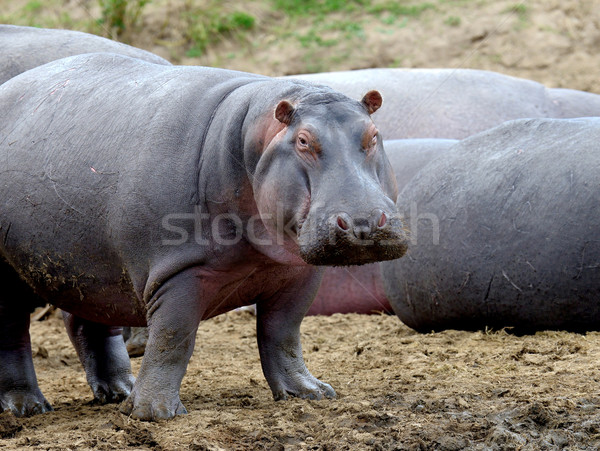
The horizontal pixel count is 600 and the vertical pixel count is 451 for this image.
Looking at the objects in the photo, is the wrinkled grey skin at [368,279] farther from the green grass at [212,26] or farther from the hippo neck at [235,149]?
the green grass at [212,26]

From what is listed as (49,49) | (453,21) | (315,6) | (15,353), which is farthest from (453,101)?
(15,353)

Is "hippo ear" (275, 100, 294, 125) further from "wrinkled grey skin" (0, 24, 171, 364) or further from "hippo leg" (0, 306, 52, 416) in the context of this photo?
"wrinkled grey skin" (0, 24, 171, 364)

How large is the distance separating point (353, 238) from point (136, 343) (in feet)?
10.3

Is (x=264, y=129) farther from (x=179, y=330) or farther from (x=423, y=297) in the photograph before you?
(x=423, y=297)

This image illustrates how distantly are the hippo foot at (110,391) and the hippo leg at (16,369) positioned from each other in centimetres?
27

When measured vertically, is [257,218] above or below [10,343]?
above

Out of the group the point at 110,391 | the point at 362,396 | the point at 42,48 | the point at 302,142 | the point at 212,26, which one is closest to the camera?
the point at 302,142

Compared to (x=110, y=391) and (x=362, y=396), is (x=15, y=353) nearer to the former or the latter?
(x=110, y=391)

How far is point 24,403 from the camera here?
182 inches

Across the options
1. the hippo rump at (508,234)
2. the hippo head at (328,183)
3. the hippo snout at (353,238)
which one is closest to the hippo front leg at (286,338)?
the hippo head at (328,183)

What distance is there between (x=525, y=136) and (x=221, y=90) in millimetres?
2006

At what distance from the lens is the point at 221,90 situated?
4.17 m

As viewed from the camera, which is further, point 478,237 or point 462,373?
point 478,237

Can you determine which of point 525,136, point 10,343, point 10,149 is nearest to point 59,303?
point 10,343
